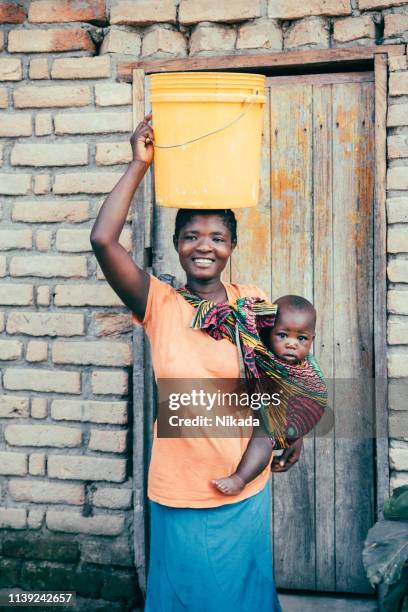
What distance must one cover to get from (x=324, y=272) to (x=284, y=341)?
1.00 m

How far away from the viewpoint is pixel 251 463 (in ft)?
8.47

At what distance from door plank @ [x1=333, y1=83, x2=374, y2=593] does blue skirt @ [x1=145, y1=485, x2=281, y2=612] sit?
1078 millimetres

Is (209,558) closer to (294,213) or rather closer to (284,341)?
(284,341)

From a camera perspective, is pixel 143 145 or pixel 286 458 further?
pixel 286 458

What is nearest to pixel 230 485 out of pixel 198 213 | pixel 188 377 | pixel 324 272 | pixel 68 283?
pixel 188 377

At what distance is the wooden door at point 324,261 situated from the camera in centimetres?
354

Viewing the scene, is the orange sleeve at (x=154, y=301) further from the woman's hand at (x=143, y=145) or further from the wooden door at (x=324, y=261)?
the wooden door at (x=324, y=261)

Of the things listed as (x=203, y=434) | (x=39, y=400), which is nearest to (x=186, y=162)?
(x=203, y=434)

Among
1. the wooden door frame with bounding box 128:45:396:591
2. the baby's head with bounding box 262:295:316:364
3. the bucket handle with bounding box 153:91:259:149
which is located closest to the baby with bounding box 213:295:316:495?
the baby's head with bounding box 262:295:316:364

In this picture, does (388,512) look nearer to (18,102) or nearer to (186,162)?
Answer: (186,162)

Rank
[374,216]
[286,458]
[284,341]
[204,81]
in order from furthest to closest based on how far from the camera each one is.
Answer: [374,216], [286,458], [284,341], [204,81]

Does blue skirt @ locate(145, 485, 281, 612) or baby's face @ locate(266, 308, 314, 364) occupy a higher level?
baby's face @ locate(266, 308, 314, 364)

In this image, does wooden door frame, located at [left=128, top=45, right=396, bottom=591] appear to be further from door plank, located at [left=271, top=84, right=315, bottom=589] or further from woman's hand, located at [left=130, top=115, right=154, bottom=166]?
woman's hand, located at [left=130, top=115, right=154, bottom=166]

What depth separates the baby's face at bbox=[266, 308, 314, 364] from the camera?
265 centimetres
